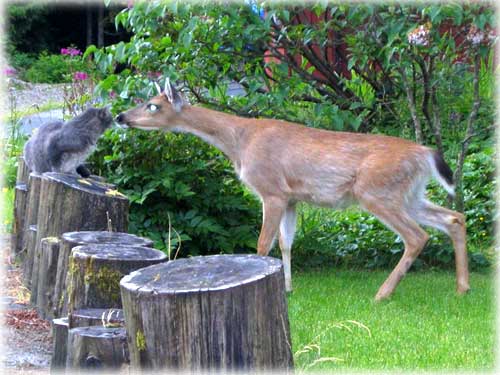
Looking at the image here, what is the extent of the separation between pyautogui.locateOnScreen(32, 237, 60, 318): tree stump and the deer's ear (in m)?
1.99

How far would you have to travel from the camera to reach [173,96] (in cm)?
841

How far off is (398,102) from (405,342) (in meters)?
4.13

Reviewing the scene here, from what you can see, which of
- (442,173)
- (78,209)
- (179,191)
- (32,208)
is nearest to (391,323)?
(442,173)

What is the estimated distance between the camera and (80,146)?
28.2ft

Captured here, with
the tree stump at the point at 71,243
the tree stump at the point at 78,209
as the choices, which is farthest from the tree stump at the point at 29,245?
the tree stump at the point at 71,243

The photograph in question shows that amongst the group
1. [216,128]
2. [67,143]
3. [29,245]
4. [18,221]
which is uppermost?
[216,128]

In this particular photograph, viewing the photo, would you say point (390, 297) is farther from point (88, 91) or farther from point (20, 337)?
point (88, 91)

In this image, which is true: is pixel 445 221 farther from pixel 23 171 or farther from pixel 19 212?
pixel 23 171

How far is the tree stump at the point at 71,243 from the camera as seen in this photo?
244 inches

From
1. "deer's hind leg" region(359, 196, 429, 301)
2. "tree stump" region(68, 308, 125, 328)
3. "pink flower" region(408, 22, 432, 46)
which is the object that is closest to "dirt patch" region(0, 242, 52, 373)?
"tree stump" region(68, 308, 125, 328)

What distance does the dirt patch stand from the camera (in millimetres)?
6027

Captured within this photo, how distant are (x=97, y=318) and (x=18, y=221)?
4.13 metres

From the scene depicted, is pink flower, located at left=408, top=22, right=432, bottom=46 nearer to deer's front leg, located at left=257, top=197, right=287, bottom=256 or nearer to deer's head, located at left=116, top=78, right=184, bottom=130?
deer's front leg, located at left=257, top=197, right=287, bottom=256

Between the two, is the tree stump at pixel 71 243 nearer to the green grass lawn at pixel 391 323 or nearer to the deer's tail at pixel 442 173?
the green grass lawn at pixel 391 323
